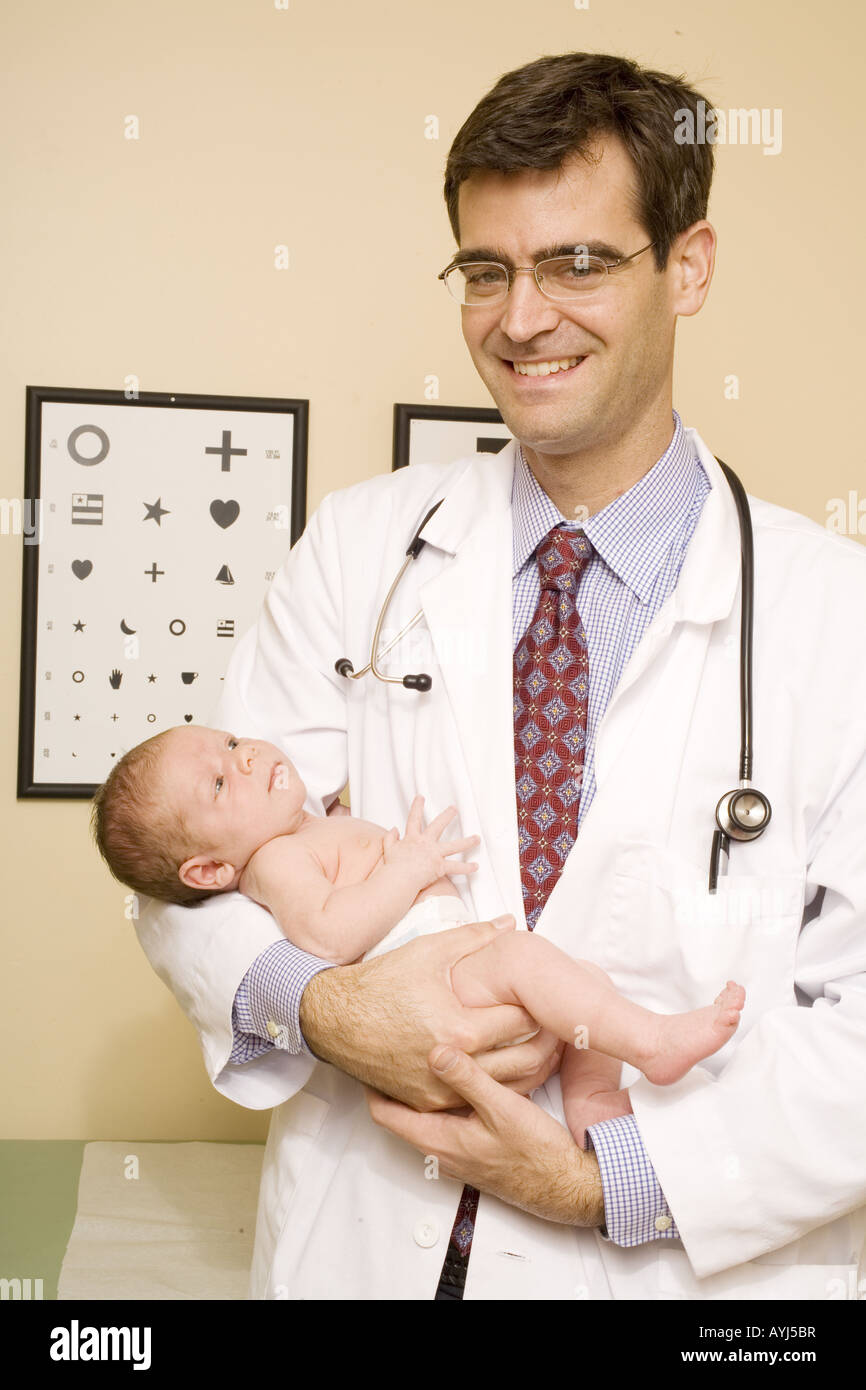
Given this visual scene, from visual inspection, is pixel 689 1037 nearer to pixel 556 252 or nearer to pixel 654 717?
pixel 654 717

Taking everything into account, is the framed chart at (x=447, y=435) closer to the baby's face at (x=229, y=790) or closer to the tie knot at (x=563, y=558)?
the tie knot at (x=563, y=558)

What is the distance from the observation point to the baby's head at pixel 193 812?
1.55 metres

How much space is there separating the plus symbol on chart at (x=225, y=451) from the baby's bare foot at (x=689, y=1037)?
5.33ft

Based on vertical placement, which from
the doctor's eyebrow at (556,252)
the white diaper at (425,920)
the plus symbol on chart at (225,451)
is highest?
the doctor's eyebrow at (556,252)

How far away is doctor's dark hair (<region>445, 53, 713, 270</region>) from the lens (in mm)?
1475

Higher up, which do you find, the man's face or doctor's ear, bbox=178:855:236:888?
the man's face

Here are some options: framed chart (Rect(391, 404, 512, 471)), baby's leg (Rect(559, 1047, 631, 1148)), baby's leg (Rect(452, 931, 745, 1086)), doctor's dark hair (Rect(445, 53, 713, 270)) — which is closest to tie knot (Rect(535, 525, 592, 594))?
doctor's dark hair (Rect(445, 53, 713, 270))

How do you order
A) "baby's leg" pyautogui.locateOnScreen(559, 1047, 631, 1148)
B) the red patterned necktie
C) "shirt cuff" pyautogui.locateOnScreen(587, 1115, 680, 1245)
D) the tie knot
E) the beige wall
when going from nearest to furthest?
"shirt cuff" pyautogui.locateOnScreen(587, 1115, 680, 1245)
"baby's leg" pyautogui.locateOnScreen(559, 1047, 631, 1148)
the red patterned necktie
the tie knot
the beige wall

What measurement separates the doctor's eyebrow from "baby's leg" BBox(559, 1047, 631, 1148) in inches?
36.9

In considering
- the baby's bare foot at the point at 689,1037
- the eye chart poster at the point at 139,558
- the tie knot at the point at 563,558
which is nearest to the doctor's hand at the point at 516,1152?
the baby's bare foot at the point at 689,1037

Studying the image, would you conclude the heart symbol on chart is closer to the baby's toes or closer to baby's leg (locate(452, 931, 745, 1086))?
baby's leg (locate(452, 931, 745, 1086))

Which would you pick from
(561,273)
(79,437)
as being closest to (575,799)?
(561,273)

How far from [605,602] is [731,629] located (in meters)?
0.16

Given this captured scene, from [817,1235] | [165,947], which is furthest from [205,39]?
[817,1235]
